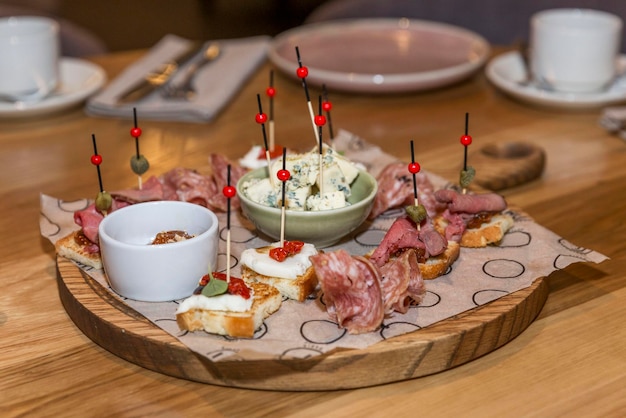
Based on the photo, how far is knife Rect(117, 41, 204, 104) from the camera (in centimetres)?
233

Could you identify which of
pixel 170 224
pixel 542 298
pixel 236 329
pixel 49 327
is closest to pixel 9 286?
pixel 49 327

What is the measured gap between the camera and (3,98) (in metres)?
2.27

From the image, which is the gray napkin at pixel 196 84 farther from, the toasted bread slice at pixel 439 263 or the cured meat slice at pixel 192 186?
the toasted bread slice at pixel 439 263

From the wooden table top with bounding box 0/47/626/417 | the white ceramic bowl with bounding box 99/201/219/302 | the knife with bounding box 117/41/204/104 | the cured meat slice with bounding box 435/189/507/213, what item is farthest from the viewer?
the knife with bounding box 117/41/204/104

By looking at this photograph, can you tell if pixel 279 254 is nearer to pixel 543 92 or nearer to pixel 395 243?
pixel 395 243

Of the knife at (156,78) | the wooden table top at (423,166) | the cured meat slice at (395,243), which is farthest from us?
the knife at (156,78)

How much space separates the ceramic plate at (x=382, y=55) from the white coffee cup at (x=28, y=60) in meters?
0.62

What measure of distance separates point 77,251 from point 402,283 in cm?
53

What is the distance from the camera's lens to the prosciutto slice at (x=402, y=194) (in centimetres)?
156

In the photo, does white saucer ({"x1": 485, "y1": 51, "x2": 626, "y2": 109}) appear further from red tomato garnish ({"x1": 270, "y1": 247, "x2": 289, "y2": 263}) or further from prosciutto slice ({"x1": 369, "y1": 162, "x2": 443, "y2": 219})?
red tomato garnish ({"x1": 270, "y1": 247, "x2": 289, "y2": 263})

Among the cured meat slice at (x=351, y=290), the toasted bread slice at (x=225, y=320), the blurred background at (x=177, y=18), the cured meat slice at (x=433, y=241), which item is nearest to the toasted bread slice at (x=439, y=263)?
the cured meat slice at (x=433, y=241)

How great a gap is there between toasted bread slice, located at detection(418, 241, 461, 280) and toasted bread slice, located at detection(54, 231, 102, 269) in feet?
1.70

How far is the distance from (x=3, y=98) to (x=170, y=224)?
1.09 m

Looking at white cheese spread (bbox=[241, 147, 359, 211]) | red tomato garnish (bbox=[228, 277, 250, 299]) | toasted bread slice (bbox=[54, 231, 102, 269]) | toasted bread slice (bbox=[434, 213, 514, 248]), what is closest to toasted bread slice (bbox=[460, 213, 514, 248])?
toasted bread slice (bbox=[434, 213, 514, 248])
